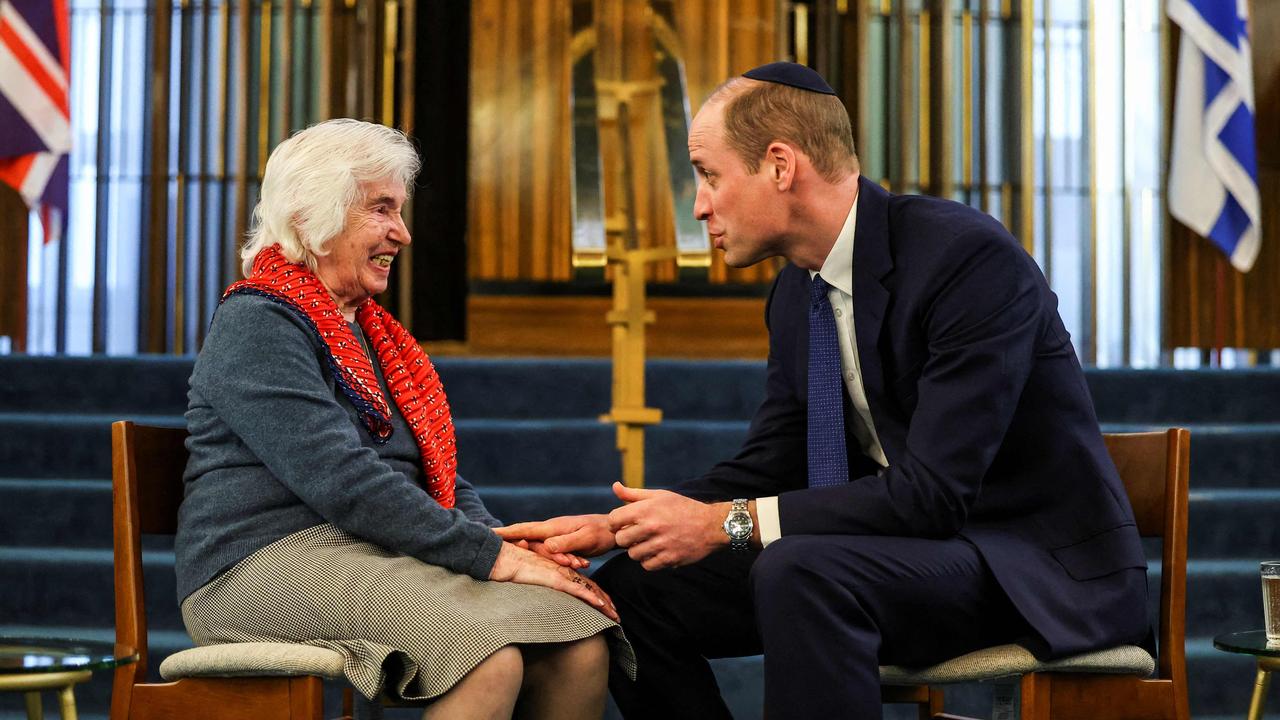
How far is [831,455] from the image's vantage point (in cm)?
224

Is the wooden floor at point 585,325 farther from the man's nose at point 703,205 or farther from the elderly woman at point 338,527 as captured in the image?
the elderly woman at point 338,527

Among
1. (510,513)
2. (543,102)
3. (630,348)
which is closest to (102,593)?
(510,513)

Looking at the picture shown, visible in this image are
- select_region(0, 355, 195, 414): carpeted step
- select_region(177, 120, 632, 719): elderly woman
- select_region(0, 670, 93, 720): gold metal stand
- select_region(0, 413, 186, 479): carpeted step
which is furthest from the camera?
select_region(0, 355, 195, 414): carpeted step

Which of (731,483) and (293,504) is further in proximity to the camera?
(731,483)

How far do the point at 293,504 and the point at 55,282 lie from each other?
4963 millimetres

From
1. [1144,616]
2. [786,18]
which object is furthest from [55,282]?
[1144,616]

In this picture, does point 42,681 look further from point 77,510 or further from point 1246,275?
point 1246,275

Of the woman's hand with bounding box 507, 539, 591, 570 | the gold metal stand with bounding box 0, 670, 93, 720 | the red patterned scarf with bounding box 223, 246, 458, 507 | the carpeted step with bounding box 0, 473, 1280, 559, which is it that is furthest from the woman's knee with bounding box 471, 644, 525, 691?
the carpeted step with bounding box 0, 473, 1280, 559

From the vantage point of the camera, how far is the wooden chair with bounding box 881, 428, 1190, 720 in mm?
1995

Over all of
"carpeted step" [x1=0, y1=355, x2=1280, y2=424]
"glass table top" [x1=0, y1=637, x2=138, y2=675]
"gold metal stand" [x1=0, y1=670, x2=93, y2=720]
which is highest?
"carpeted step" [x1=0, y1=355, x2=1280, y2=424]

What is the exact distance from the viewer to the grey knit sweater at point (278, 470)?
1997mm

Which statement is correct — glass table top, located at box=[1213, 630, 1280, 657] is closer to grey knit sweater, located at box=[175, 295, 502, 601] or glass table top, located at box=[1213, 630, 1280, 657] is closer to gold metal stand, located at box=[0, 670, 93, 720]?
grey knit sweater, located at box=[175, 295, 502, 601]

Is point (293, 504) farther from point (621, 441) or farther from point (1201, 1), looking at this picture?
point (1201, 1)

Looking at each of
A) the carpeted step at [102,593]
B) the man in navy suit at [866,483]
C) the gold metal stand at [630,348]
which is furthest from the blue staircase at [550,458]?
the man in navy suit at [866,483]
